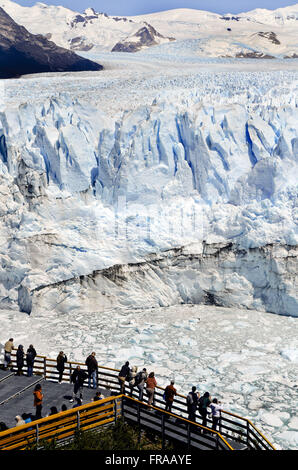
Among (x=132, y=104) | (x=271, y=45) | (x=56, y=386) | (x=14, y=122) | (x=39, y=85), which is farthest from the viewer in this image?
(x=271, y=45)

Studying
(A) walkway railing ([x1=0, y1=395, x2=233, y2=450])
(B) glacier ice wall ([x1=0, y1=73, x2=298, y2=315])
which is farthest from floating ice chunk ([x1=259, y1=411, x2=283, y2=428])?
(B) glacier ice wall ([x1=0, y1=73, x2=298, y2=315])

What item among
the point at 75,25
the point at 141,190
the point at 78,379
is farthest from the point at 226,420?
the point at 75,25

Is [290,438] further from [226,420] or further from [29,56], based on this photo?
[29,56]

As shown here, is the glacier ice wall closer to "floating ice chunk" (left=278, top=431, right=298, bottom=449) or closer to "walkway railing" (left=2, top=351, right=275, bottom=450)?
"walkway railing" (left=2, top=351, right=275, bottom=450)

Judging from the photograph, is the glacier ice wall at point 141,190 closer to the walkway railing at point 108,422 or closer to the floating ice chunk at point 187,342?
the floating ice chunk at point 187,342

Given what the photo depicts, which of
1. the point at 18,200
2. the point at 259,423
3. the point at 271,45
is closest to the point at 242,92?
the point at 18,200

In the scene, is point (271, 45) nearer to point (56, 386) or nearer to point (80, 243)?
point (80, 243)

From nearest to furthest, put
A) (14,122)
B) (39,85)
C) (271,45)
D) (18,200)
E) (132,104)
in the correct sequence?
(18,200), (14,122), (132,104), (39,85), (271,45)

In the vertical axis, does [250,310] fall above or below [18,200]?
below
